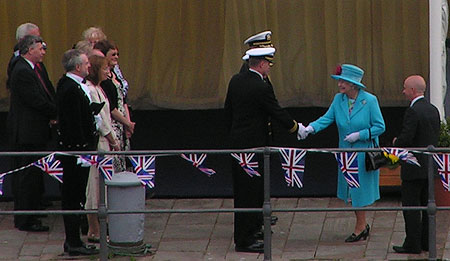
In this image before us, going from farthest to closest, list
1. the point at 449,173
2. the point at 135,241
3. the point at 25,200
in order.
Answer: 1. the point at 25,200
2. the point at 135,241
3. the point at 449,173

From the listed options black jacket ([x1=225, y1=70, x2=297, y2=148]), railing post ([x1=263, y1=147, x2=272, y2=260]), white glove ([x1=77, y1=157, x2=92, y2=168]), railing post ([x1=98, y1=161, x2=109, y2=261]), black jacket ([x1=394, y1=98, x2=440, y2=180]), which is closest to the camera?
railing post ([x1=263, y1=147, x2=272, y2=260])

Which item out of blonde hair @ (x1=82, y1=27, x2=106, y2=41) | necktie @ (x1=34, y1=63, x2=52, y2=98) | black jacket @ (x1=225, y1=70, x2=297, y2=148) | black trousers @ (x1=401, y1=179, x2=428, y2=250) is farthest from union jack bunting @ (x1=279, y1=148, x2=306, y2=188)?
necktie @ (x1=34, y1=63, x2=52, y2=98)

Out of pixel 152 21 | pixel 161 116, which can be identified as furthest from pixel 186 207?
pixel 152 21

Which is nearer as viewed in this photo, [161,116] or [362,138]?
[362,138]

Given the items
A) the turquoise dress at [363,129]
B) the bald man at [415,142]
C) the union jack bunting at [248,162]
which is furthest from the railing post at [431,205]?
the union jack bunting at [248,162]

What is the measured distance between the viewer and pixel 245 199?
11188 mm

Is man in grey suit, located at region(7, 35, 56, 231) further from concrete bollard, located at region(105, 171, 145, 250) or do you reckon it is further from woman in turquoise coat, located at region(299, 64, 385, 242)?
woman in turquoise coat, located at region(299, 64, 385, 242)

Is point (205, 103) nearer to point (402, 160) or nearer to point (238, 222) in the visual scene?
point (238, 222)

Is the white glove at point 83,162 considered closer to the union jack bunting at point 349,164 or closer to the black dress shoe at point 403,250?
the union jack bunting at point 349,164

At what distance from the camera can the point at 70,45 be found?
12.7 meters

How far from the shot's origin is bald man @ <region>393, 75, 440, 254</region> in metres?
10.8

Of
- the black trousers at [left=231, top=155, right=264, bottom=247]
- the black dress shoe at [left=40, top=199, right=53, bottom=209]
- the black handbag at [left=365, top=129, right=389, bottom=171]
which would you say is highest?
the black handbag at [left=365, top=129, right=389, bottom=171]

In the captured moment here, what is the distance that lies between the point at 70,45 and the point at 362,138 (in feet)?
10.7

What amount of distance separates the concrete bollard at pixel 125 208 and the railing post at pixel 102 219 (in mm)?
636
